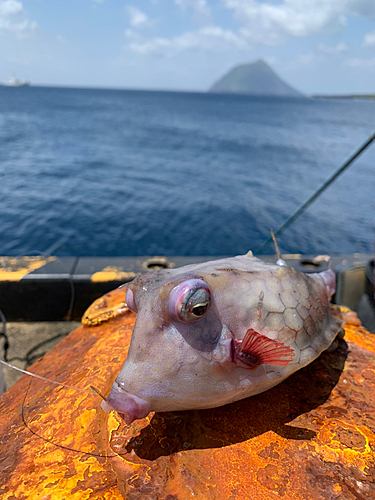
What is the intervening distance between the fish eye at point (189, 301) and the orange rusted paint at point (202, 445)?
680mm

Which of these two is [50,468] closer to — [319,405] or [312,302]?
[319,405]

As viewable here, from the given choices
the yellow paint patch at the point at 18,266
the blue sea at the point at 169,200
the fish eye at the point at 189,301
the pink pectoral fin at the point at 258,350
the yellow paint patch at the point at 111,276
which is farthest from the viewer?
the blue sea at the point at 169,200

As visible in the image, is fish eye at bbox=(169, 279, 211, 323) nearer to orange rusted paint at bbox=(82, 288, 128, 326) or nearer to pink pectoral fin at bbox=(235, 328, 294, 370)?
pink pectoral fin at bbox=(235, 328, 294, 370)

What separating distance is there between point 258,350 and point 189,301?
1.41ft

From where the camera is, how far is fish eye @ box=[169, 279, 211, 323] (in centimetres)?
143

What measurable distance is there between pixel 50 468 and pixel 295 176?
22273 millimetres

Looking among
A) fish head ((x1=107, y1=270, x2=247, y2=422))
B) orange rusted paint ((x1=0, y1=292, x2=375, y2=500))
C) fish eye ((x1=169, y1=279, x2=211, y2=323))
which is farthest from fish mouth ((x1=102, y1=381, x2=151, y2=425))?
fish eye ((x1=169, y1=279, x2=211, y2=323))

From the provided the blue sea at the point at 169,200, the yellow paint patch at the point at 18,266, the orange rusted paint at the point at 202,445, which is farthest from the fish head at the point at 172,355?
the blue sea at the point at 169,200

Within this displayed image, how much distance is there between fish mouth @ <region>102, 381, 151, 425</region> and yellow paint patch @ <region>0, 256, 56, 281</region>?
3.06 metres

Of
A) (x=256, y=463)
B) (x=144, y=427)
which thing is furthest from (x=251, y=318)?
(x=144, y=427)

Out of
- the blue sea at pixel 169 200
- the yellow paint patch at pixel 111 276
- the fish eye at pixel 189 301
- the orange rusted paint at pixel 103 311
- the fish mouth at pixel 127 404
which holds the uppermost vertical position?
the fish eye at pixel 189 301

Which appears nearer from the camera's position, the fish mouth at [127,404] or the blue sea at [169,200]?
the fish mouth at [127,404]

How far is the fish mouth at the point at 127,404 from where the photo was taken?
150 centimetres

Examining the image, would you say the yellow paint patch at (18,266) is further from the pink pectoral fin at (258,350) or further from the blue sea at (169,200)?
the blue sea at (169,200)
